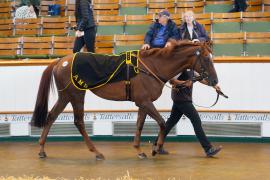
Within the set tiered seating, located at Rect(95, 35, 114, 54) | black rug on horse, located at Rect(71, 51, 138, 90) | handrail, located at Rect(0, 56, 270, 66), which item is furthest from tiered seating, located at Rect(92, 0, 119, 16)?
black rug on horse, located at Rect(71, 51, 138, 90)

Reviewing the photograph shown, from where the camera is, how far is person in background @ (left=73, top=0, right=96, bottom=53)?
9.59m

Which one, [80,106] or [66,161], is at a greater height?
[80,106]

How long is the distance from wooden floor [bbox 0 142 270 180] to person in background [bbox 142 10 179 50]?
169cm

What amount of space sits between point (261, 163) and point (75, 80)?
283cm

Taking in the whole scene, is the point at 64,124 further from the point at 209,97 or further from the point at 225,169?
the point at 225,169

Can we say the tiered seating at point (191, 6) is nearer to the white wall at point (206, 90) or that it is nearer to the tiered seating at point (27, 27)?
the tiered seating at point (27, 27)

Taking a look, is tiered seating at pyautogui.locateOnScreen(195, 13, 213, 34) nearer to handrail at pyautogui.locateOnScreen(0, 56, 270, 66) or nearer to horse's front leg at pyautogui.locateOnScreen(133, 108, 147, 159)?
handrail at pyautogui.locateOnScreen(0, 56, 270, 66)

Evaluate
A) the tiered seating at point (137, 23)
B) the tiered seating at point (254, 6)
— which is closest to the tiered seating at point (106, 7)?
the tiered seating at point (137, 23)

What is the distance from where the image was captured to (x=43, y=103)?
8.62 metres

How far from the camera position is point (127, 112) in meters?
10.2

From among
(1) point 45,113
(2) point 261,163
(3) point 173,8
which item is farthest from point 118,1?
(2) point 261,163

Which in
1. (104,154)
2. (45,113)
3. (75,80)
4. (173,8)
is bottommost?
(104,154)

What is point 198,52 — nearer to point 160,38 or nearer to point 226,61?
point 160,38

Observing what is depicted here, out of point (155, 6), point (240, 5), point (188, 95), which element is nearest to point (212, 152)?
point (188, 95)
